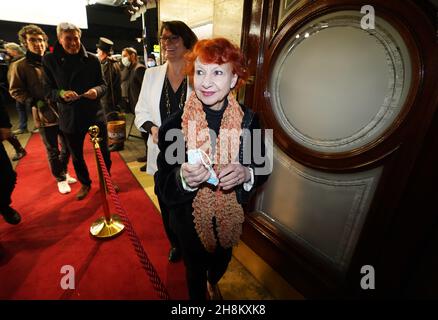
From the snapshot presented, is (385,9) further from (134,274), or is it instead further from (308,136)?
(134,274)

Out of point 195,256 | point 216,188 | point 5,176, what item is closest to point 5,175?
point 5,176

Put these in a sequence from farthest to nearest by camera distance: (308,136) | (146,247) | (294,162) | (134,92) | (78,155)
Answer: (134,92), (78,155), (146,247), (294,162), (308,136)

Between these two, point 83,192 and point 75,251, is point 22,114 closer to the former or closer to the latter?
point 83,192

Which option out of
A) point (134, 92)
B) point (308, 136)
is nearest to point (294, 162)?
point (308, 136)

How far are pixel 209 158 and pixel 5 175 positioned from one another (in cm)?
246

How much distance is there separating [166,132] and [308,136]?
1123mm

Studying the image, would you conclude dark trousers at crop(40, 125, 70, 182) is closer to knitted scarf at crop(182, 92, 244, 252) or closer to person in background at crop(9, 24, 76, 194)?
person in background at crop(9, 24, 76, 194)

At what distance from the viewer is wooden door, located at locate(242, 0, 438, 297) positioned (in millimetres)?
1205

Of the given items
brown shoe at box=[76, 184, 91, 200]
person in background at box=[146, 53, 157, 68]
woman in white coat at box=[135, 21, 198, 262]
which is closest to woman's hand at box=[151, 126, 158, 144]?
woman in white coat at box=[135, 21, 198, 262]

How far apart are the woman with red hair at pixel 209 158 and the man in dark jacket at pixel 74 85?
2.02 meters

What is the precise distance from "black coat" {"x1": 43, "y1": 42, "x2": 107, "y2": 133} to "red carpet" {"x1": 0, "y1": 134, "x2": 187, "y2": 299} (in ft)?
3.86

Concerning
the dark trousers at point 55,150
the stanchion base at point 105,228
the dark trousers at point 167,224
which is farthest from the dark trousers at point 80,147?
the dark trousers at point 167,224

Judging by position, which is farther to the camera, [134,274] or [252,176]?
[134,274]

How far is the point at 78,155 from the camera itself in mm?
2973
